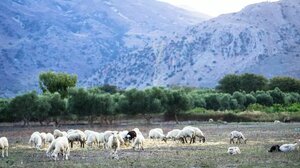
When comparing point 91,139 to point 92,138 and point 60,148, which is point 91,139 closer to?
point 92,138

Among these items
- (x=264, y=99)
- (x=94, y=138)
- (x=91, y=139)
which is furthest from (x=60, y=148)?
(x=264, y=99)

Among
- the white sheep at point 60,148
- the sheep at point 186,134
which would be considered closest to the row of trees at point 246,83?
the sheep at point 186,134

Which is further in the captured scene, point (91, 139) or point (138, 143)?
point (91, 139)

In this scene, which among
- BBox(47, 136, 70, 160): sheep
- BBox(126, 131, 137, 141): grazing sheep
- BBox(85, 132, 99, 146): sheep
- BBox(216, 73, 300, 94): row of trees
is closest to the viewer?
BBox(47, 136, 70, 160): sheep

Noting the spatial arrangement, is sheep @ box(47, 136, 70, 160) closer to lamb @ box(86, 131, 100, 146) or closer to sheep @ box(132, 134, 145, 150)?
sheep @ box(132, 134, 145, 150)

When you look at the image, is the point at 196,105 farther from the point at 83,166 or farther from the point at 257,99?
the point at 83,166

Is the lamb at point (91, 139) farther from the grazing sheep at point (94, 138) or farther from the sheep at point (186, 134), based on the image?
the sheep at point (186, 134)

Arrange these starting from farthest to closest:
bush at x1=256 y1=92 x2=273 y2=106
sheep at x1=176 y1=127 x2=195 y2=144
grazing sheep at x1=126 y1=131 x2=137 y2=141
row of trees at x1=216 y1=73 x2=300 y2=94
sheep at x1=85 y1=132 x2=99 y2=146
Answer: row of trees at x1=216 y1=73 x2=300 y2=94 < bush at x1=256 y1=92 x2=273 y2=106 < sheep at x1=176 y1=127 x2=195 y2=144 < grazing sheep at x1=126 y1=131 x2=137 y2=141 < sheep at x1=85 y1=132 x2=99 y2=146

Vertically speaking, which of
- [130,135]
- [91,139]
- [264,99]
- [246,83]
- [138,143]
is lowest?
[138,143]

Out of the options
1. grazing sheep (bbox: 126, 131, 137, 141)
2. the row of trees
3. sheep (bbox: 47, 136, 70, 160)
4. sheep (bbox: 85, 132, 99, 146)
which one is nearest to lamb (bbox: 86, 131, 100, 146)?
sheep (bbox: 85, 132, 99, 146)

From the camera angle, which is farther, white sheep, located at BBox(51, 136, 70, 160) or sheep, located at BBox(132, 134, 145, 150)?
sheep, located at BBox(132, 134, 145, 150)

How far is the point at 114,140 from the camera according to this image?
32688mm

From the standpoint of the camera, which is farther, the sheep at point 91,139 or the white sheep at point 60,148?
A: the sheep at point 91,139

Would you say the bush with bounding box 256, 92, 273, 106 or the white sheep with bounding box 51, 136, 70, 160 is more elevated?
the bush with bounding box 256, 92, 273, 106
